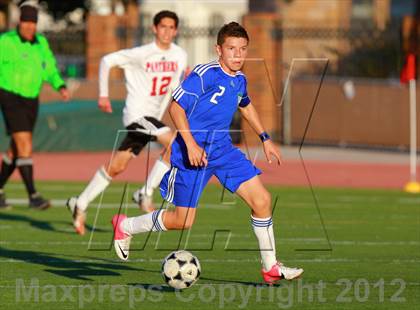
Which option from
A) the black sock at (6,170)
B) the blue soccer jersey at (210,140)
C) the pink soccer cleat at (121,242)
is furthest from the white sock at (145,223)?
the black sock at (6,170)

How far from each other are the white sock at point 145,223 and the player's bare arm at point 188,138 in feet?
2.49

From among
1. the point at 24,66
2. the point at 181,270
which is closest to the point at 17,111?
the point at 24,66

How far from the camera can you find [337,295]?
10.0m

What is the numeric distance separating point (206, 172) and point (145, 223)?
29.6 inches

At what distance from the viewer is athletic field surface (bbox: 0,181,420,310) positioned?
386 inches

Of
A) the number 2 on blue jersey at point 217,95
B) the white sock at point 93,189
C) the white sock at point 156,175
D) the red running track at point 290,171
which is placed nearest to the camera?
the number 2 on blue jersey at point 217,95

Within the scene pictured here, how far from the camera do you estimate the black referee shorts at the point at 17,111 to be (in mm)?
15680

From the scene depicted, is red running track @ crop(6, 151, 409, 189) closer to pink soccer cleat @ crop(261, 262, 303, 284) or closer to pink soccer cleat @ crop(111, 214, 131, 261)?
pink soccer cleat @ crop(111, 214, 131, 261)

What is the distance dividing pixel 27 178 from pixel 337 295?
6802 millimetres

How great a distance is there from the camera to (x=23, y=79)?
1580 centimetres

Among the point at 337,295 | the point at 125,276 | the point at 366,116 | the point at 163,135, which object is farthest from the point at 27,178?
the point at 366,116

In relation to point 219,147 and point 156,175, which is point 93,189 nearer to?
point 156,175

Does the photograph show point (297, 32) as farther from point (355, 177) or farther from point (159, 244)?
point (159, 244)

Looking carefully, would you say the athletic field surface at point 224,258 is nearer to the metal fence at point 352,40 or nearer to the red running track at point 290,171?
the red running track at point 290,171
